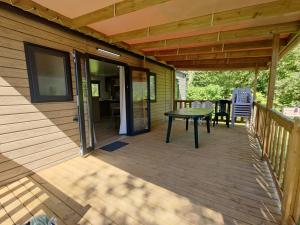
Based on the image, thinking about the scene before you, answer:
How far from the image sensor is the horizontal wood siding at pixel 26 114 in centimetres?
235

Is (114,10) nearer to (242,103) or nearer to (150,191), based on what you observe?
(150,191)

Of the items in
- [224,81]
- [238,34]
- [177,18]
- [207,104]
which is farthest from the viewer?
[224,81]

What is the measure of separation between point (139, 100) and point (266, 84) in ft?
41.7

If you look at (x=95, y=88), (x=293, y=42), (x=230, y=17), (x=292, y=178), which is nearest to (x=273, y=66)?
(x=293, y=42)

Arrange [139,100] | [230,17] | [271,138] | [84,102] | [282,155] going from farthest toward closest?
[139,100] < [84,102] < [271,138] < [230,17] < [282,155]

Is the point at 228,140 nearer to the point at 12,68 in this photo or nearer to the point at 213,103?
the point at 213,103

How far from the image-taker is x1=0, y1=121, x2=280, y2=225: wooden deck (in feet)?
5.97

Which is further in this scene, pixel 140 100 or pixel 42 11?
pixel 140 100

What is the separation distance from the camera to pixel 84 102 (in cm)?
352

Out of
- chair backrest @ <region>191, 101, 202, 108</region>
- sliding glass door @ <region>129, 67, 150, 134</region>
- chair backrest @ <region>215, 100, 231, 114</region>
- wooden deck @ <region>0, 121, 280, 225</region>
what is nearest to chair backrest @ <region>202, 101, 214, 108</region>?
chair backrest @ <region>191, 101, 202, 108</region>

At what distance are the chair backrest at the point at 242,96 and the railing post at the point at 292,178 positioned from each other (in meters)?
4.84

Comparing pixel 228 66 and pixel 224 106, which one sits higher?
pixel 228 66

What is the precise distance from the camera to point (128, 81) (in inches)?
189

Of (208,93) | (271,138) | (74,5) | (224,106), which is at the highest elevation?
(74,5)
